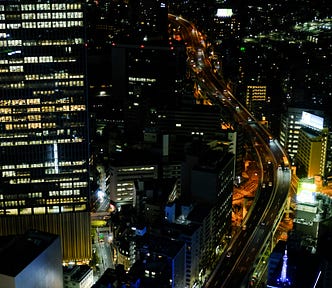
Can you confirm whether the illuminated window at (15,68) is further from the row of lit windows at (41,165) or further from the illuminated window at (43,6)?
the row of lit windows at (41,165)

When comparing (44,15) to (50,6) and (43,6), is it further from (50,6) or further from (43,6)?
(50,6)

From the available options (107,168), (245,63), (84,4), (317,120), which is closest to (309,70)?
(245,63)

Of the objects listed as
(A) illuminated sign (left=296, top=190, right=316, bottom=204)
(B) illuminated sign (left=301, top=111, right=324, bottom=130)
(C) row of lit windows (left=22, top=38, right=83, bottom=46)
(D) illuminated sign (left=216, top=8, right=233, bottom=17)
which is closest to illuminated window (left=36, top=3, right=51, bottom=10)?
(C) row of lit windows (left=22, top=38, right=83, bottom=46)

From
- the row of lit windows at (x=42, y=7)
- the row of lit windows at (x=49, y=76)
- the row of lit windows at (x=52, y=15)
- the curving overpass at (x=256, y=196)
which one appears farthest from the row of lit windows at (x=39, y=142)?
the curving overpass at (x=256, y=196)

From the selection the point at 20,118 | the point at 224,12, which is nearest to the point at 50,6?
the point at 20,118

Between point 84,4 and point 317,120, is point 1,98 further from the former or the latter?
point 317,120
